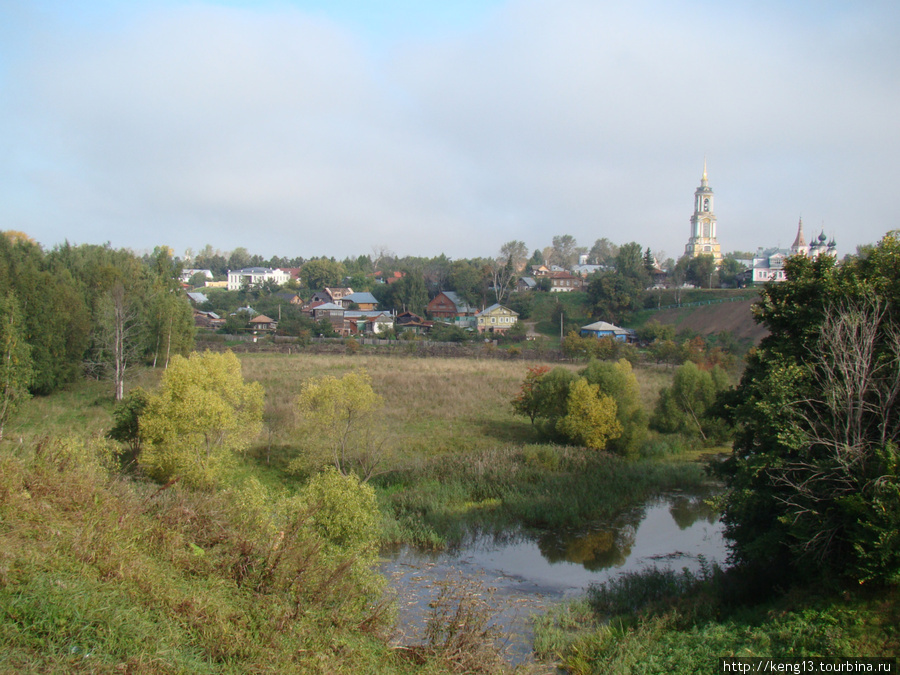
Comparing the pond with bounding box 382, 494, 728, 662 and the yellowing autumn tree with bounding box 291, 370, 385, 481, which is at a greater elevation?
the yellowing autumn tree with bounding box 291, 370, 385, 481

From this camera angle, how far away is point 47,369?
2966 centimetres

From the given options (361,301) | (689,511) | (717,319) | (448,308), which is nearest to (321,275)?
(361,301)

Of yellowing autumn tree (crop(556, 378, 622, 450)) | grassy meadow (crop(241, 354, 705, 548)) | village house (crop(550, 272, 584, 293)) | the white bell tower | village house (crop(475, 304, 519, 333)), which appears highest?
the white bell tower

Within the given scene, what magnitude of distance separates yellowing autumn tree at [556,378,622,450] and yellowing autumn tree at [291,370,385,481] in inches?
324

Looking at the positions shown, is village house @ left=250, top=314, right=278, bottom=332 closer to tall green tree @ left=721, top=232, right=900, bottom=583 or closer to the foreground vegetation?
the foreground vegetation

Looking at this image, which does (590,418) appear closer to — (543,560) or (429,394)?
(543,560)

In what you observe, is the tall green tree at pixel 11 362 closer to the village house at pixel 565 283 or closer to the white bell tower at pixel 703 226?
the village house at pixel 565 283

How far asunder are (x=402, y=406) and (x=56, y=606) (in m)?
24.6

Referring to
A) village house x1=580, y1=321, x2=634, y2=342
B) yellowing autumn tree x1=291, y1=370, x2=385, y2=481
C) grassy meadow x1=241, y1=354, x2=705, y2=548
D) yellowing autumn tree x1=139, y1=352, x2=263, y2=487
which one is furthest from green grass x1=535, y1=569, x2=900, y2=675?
village house x1=580, y1=321, x2=634, y2=342

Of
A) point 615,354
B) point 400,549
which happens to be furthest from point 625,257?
point 400,549

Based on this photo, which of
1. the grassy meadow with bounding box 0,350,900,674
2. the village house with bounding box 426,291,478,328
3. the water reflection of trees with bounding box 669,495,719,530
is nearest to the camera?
the grassy meadow with bounding box 0,350,900,674

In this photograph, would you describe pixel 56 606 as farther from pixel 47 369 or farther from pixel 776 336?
pixel 47 369

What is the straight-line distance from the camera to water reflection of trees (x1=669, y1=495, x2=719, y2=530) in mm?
18266

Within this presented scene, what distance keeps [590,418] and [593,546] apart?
844 centimetres
